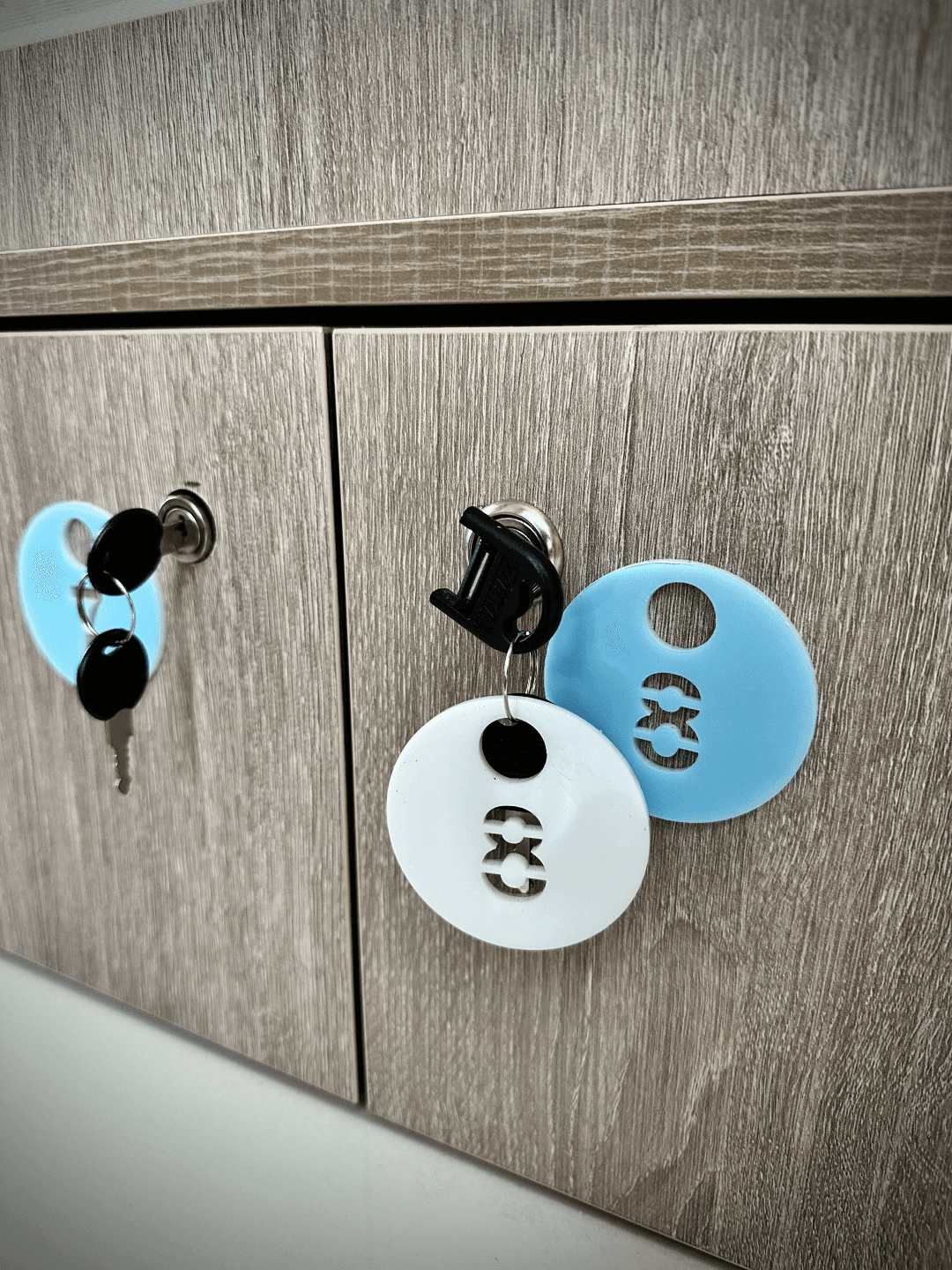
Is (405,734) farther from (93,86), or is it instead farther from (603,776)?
(93,86)

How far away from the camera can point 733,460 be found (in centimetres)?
25

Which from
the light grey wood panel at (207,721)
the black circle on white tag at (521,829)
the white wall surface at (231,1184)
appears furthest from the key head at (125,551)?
the white wall surface at (231,1184)

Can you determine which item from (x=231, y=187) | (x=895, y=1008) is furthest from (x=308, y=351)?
(x=895, y=1008)

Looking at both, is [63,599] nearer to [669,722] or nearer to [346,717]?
[346,717]

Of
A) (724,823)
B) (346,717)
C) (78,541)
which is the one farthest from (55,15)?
(724,823)

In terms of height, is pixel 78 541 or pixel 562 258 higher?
pixel 562 258

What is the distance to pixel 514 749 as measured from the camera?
0.94ft

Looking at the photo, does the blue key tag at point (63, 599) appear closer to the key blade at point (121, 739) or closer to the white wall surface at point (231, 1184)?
the key blade at point (121, 739)

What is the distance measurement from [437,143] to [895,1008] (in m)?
0.33

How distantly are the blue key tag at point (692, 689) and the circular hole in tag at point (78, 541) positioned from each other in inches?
9.6

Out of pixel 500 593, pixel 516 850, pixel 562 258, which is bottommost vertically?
pixel 516 850

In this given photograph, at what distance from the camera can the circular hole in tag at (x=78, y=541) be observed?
389mm

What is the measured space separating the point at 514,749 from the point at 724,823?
3.0 inches

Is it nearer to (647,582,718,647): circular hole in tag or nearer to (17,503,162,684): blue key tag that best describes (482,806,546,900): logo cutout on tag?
(647,582,718,647): circular hole in tag
